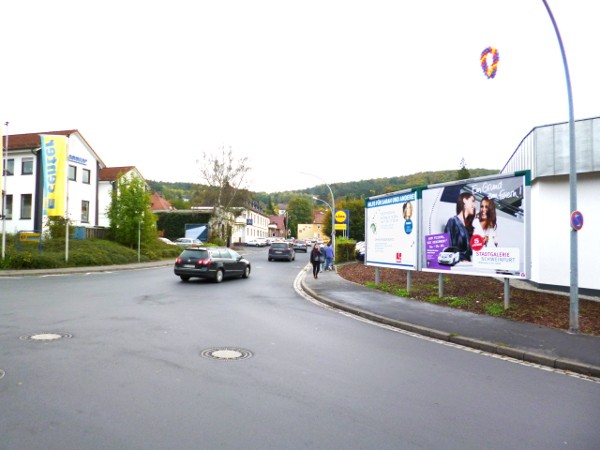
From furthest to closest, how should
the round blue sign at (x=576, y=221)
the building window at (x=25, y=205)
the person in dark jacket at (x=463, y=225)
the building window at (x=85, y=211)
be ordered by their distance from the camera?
the building window at (x=85, y=211) < the building window at (x=25, y=205) < the person in dark jacket at (x=463, y=225) < the round blue sign at (x=576, y=221)

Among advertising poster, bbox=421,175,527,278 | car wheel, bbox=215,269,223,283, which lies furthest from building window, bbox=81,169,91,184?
advertising poster, bbox=421,175,527,278

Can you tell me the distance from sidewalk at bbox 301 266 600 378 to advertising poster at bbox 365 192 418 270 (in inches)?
77.8

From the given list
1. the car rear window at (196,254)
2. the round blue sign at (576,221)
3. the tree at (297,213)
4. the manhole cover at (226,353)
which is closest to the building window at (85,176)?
the car rear window at (196,254)

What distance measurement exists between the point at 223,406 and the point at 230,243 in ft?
175

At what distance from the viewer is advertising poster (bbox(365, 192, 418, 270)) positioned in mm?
14500

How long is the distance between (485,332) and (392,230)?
7391 millimetres

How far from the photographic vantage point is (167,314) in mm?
9969

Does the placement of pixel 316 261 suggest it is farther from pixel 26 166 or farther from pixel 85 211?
pixel 26 166

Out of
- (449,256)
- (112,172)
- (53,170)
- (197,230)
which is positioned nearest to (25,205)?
(112,172)

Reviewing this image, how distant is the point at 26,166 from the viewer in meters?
36.2

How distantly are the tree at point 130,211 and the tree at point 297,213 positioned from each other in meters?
106

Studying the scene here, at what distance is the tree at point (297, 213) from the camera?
138875 millimetres

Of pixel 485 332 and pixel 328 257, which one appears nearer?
pixel 485 332

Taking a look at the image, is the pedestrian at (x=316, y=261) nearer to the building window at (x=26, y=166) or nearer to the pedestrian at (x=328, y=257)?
the pedestrian at (x=328, y=257)
